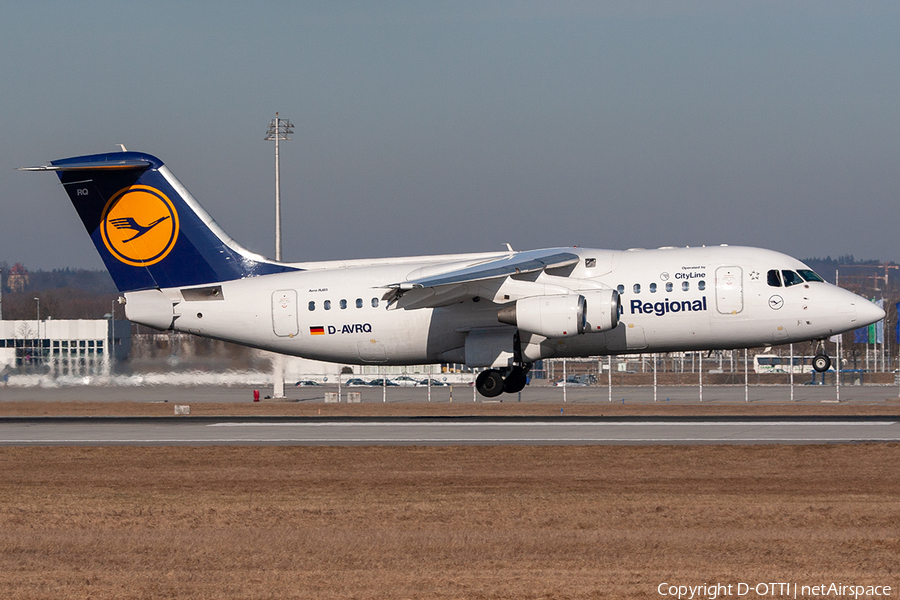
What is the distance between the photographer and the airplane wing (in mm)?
27281

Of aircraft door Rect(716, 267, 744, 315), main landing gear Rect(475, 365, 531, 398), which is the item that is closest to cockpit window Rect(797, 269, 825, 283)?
aircraft door Rect(716, 267, 744, 315)

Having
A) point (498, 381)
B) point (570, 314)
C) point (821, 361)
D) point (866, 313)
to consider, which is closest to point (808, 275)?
point (866, 313)

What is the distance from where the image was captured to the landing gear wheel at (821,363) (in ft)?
92.3

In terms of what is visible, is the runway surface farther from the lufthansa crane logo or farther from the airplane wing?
the lufthansa crane logo

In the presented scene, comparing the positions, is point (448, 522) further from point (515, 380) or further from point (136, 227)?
point (136, 227)

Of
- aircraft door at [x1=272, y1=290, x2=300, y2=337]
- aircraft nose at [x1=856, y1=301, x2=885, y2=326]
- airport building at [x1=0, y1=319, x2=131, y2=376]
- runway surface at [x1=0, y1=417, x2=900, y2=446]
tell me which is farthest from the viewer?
airport building at [x1=0, y1=319, x2=131, y2=376]

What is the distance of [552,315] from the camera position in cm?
2762

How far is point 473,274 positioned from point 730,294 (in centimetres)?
687

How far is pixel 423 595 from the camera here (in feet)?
32.8

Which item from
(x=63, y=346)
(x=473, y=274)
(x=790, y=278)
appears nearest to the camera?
(x=473, y=274)

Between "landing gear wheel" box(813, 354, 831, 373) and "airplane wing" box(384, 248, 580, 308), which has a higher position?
"airplane wing" box(384, 248, 580, 308)

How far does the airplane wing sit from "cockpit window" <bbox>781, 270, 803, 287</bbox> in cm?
556

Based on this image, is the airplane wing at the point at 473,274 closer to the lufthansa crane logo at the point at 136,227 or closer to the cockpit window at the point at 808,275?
the cockpit window at the point at 808,275

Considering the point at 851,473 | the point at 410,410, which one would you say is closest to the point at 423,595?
the point at 851,473
